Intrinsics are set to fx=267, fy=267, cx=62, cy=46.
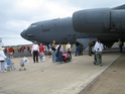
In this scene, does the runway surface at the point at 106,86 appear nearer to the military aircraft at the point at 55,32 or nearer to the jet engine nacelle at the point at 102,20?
the jet engine nacelle at the point at 102,20

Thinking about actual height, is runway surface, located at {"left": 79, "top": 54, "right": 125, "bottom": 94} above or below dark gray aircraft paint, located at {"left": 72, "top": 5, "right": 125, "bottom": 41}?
below

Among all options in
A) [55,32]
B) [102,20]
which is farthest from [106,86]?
[55,32]

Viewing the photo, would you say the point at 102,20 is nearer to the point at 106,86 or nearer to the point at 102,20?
the point at 102,20

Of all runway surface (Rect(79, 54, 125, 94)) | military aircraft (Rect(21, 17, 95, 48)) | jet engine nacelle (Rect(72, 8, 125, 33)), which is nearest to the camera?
runway surface (Rect(79, 54, 125, 94))

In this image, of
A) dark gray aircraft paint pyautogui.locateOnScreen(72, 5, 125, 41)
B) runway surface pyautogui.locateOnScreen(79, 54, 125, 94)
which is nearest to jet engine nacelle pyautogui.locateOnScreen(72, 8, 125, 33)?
dark gray aircraft paint pyautogui.locateOnScreen(72, 5, 125, 41)

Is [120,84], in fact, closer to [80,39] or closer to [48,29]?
[80,39]

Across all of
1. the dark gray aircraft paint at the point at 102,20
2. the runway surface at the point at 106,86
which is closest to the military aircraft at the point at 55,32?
the dark gray aircraft paint at the point at 102,20

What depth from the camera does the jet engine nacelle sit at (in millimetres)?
16047

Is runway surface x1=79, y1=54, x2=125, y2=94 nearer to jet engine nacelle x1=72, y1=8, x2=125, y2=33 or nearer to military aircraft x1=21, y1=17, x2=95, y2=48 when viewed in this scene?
jet engine nacelle x1=72, y1=8, x2=125, y2=33

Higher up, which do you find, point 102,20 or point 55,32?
point 102,20

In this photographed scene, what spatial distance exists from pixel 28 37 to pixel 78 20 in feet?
52.5

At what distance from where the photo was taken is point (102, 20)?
1609 centimetres

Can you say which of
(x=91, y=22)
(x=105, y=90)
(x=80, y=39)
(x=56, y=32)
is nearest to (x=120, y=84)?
(x=105, y=90)

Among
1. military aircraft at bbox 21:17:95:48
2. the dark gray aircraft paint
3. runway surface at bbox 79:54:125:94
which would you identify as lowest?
runway surface at bbox 79:54:125:94
